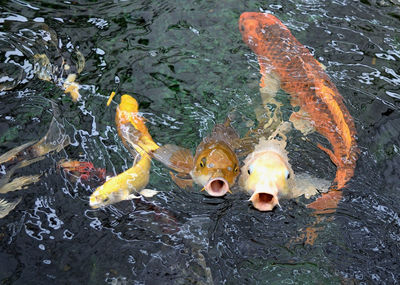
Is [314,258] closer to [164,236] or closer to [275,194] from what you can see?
[275,194]

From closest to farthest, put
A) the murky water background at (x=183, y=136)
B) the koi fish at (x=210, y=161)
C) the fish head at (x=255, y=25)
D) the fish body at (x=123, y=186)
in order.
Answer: the murky water background at (x=183, y=136)
the koi fish at (x=210, y=161)
the fish body at (x=123, y=186)
the fish head at (x=255, y=25)

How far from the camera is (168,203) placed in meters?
3.96

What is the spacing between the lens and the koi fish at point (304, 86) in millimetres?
4367

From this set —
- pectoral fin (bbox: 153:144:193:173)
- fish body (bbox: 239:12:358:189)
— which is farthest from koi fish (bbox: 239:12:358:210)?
pectoral fin (bbox: 153:144:193:173)

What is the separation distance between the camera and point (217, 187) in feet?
12.5

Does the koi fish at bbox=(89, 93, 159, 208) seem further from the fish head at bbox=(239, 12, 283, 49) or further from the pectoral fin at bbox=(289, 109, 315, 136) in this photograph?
the fish head at bbox=(239, 12, 283, 49)

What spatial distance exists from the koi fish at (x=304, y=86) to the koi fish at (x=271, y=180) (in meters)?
0.18

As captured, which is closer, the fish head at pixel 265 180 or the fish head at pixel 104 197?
the fish head at pixel 265 180

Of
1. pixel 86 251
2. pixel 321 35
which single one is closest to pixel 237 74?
pixel 321 35

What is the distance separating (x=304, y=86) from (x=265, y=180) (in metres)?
1.63

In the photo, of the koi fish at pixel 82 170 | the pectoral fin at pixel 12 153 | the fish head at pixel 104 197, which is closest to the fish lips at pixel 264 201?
the fish head at pixel 104 197

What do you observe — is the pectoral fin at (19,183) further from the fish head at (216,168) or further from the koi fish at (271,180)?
the koi fish at (271,180)

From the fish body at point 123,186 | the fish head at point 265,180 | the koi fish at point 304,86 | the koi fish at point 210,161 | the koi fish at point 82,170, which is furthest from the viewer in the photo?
the koi fish at point 304,86

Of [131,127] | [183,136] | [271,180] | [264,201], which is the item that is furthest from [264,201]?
[131,127]
